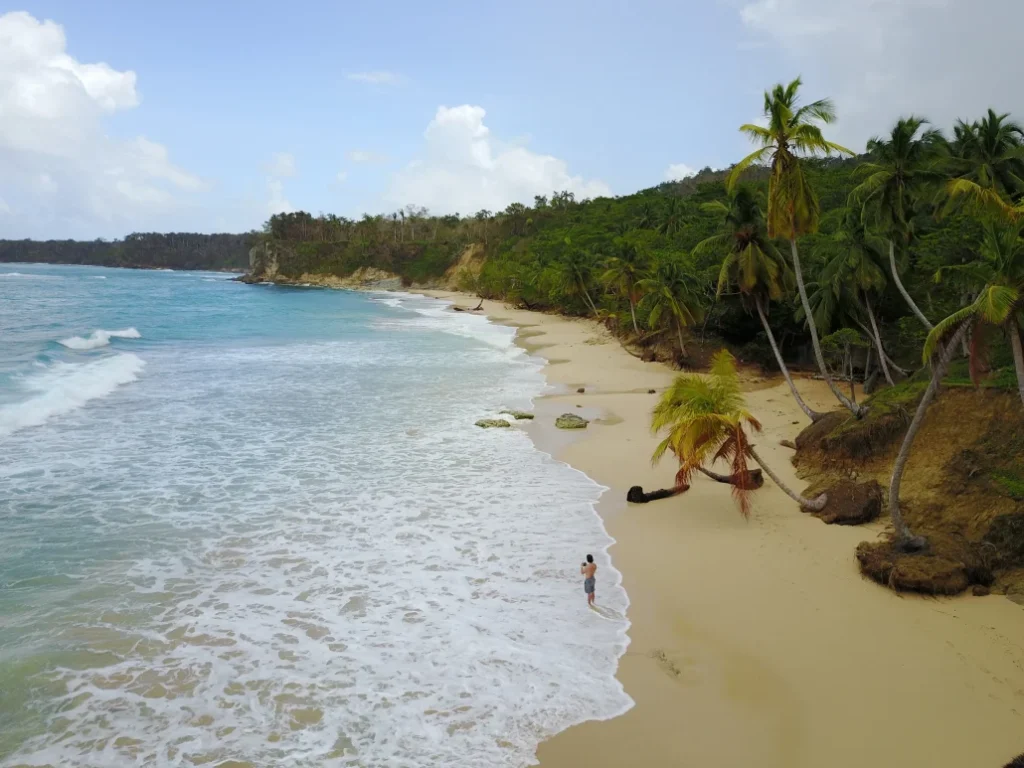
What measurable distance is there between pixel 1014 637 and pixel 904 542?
81.4 inches

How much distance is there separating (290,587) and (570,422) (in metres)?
11.6

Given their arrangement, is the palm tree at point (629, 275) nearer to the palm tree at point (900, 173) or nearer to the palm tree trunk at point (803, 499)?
the palm tree at point (900, 173)

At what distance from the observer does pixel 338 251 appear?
13612 centimetres

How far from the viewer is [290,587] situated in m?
10.1

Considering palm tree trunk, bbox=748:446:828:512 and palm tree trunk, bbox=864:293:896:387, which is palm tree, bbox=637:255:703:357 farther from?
palm tree trunk, bbox=748:446:828:512

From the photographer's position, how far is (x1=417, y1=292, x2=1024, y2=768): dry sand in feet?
22.0

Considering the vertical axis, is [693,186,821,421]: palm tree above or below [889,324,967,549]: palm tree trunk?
above

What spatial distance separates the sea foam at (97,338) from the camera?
35.6 metres

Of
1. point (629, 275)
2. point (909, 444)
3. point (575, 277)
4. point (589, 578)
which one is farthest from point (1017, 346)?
point (575, 277)

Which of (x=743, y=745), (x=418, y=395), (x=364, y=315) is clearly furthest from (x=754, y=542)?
(x=364, y=315)

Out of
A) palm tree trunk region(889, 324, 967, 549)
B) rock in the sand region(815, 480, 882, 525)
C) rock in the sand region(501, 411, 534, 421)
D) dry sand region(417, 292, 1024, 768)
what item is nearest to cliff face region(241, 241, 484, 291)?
rock in the sand region(501, 411, 534, 421)

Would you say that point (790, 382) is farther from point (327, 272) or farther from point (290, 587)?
point (327, 272)

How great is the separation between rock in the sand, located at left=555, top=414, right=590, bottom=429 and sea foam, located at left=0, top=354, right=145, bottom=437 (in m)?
15.7

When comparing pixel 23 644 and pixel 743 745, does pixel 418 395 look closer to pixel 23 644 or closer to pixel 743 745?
pixel 23 644
